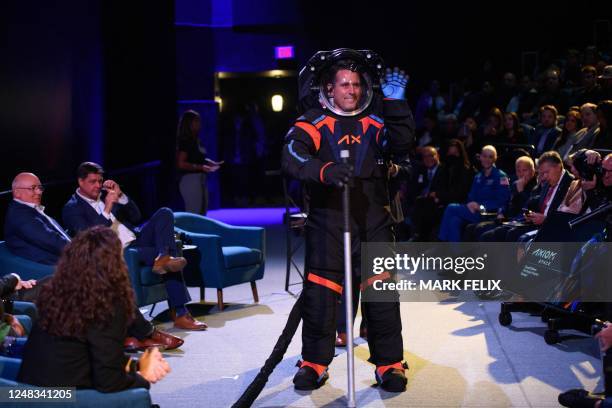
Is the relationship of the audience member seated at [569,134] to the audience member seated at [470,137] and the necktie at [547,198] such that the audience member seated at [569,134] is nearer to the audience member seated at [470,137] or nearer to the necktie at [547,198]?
the necktie at [547,198]

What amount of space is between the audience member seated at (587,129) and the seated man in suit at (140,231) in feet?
12.2

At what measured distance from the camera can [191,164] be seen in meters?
9.40

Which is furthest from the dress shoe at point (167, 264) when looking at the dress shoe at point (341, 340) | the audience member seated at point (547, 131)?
the audience member seated at point (547, 131)

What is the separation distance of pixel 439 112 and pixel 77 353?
33.3 ft

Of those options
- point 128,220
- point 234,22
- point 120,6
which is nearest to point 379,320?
point 128,220

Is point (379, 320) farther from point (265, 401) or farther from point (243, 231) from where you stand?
point (243, 231)

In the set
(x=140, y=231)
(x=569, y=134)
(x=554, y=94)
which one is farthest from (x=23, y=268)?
(x=554, y=94)

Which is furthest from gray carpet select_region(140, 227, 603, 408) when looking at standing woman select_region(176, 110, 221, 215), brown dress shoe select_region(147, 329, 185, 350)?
standing woman select_region(176, 110, 221, 215)

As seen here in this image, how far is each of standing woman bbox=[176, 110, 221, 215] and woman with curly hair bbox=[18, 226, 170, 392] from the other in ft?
19.9

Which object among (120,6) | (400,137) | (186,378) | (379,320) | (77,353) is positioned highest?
(120,6)

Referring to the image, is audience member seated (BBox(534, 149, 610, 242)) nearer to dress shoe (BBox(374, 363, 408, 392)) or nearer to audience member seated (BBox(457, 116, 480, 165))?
dress shoe (BBox(374, 363, 408, 392))

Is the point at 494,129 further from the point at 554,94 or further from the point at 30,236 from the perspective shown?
the point at 30,236

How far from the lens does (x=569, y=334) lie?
5.74 m

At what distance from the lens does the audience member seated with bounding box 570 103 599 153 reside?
7.74 meters
